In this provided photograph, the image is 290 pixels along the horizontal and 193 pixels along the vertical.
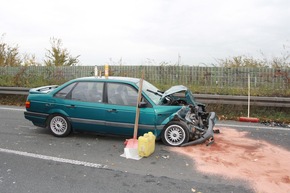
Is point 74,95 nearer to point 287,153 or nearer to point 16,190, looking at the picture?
point 16,190

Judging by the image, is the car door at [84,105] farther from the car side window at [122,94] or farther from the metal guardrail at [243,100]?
the metal guardrail at [243,100]

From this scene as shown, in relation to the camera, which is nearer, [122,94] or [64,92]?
[122,94]

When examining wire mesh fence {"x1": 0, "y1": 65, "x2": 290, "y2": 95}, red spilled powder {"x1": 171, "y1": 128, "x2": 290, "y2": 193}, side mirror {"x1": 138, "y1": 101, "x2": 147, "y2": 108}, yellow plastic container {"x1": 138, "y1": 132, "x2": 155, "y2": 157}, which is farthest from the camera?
wire mesh fence {"x1": 0, "y1": 65, "x2": 290, "y2": 95}

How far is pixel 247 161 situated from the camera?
5219 millimetres

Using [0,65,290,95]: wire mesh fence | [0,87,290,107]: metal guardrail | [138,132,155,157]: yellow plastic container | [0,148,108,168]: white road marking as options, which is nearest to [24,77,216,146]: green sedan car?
[138,132,155,157]: yellow plastic container

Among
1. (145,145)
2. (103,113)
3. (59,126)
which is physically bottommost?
(145,145)

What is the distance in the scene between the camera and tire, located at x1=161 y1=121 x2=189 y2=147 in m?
5.98

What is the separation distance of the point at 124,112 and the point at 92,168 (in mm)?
1675

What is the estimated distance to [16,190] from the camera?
395 cm

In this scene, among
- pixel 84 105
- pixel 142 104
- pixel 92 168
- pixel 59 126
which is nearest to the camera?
pixel 92 168

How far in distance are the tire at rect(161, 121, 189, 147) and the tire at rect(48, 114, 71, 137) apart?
2241mm

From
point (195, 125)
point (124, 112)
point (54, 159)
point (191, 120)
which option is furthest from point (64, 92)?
point (195, 125)

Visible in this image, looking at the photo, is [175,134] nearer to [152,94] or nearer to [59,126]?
[152,94]

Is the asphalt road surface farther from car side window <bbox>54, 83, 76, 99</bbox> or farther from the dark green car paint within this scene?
car side window <bbox>54, 83, 76, 99</bbox>
